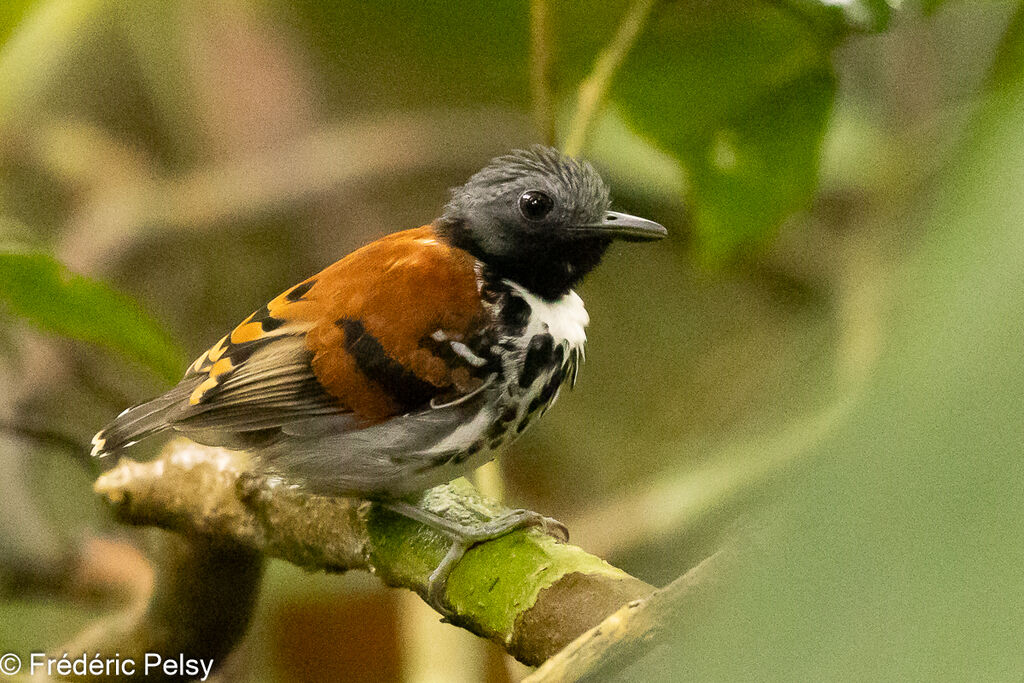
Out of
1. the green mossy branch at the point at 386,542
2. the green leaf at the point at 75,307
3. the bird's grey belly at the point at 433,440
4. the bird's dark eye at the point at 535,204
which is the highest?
the bird's dark eye at the point at 535,204

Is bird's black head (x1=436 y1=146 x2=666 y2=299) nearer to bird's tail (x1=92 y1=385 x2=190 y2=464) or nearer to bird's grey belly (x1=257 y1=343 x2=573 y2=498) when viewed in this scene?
bird's grey belly (x1=257 y1=343 x2=573 y2=498)

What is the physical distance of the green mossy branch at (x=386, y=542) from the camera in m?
0.62

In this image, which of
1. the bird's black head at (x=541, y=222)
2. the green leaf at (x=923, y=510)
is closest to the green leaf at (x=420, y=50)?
the bird's black head at (x=541, y=222)

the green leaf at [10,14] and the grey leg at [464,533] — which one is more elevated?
the green leaf at [10,14]

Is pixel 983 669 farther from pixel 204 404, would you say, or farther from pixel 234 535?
pixel 234 535

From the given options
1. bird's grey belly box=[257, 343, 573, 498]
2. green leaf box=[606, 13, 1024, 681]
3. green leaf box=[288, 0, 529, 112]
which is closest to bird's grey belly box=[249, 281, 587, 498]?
bird's grey belly box=[257, 343, 573, 498]

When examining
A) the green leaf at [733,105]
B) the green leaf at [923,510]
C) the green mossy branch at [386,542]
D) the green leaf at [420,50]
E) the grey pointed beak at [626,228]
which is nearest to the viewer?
the green leaf at [923,510]

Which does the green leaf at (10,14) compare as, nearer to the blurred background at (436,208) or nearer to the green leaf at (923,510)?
the blurred background at (436,208)

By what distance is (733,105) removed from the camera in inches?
34.1

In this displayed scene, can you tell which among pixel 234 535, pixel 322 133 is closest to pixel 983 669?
pixel 234 535

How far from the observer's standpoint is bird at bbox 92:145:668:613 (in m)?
0.69

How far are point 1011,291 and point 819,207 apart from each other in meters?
1.11

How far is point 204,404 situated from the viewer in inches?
27.9

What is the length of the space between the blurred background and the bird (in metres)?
0.14
